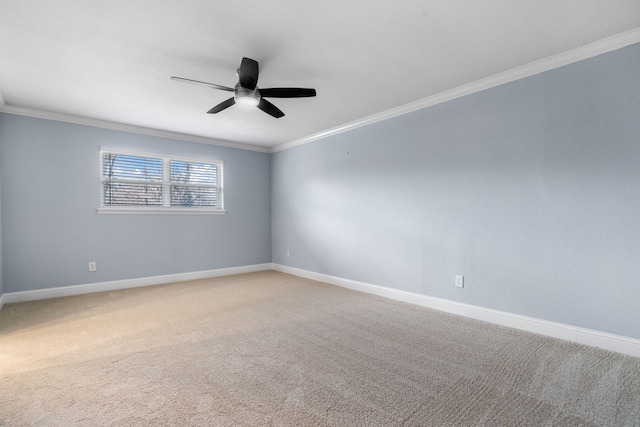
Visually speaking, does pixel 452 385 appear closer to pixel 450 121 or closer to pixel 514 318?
pixel 514 318

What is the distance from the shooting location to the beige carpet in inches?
64.3

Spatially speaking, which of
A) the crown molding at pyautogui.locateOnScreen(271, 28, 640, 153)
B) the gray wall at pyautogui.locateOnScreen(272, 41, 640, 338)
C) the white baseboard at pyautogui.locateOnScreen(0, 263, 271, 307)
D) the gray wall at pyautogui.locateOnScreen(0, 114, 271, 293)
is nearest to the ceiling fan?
the crown molding at pyautogui.locateOnScreen(271, 28, 640, 153)

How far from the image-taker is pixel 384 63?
106 inches

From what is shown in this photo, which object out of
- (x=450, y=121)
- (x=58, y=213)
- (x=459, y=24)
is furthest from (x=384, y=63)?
(x=58, y=213)

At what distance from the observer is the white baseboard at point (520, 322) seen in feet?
7.61

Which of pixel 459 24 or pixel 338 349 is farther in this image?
pixel 338 349

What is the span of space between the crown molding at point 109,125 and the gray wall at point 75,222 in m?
0.07

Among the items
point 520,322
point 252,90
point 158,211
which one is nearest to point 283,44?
point 252,90

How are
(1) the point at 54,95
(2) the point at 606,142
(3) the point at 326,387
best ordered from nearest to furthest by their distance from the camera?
(3) the point at 326,387 → (2) the point at 606,142 → (1) the point at 54,95

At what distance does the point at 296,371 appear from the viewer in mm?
2092

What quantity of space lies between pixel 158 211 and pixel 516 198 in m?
4.83

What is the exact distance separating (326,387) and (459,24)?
2.65 meters

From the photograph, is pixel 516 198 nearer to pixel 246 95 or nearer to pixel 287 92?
pixel 287 92

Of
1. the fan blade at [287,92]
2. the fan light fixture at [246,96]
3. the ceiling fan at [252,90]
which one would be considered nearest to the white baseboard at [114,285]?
the ceiling fan at [252,90]
